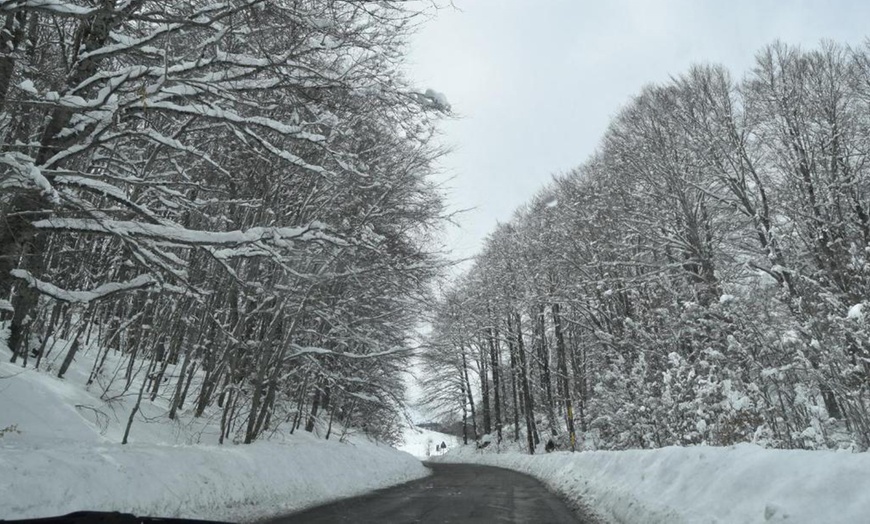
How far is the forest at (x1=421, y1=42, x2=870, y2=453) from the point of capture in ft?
21.8

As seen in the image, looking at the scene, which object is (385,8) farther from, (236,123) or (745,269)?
(745,269)

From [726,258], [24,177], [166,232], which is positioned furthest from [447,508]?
[726,258]

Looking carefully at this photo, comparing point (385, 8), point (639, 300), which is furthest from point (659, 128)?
point (385, 8)

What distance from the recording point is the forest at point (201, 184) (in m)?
4.96

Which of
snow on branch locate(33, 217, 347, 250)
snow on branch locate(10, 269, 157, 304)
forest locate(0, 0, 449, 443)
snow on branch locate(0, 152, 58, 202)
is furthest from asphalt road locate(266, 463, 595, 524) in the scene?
snow on branch locate(0, 152, 58, 202)

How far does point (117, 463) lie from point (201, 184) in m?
3.97

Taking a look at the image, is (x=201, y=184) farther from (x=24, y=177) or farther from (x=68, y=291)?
(x=24, y=177)

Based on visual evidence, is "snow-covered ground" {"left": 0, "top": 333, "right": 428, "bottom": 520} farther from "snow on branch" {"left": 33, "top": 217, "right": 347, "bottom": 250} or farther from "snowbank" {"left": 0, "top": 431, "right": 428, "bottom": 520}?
"snow on branch" {"left": 33, "top": 217, "right": 347, "bottom": 250}

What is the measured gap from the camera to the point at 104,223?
4656mm

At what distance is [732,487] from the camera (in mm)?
4609

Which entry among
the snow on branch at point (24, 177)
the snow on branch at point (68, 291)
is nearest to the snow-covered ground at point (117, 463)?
the snow on branch at point (68, 291)

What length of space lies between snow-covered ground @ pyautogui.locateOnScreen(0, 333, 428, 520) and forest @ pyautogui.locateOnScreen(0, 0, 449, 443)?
1.71ft

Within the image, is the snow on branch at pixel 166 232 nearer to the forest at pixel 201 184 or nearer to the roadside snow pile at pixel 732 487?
the forest at pixel 201 184

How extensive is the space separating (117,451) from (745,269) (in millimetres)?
14806
